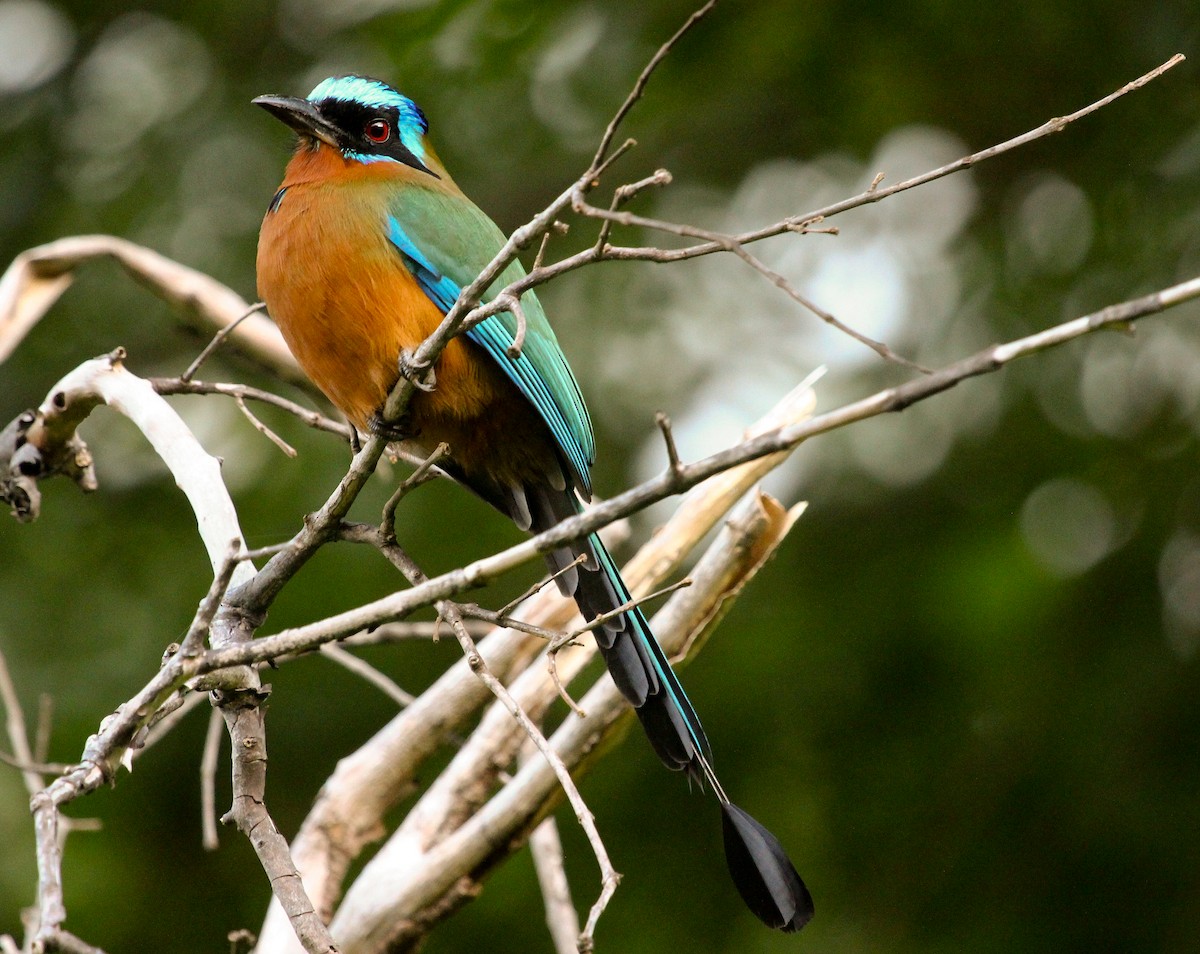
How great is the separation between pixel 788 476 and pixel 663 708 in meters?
3.19

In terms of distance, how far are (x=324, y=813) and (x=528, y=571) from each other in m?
2.33

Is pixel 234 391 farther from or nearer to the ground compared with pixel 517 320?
nearer to the ground

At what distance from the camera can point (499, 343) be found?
9.94 ft

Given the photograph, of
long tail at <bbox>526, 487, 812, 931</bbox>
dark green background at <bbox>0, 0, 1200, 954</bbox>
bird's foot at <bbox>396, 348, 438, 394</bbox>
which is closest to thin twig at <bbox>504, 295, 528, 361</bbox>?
bird's foot at <bbox>396, 348, 438, 394</bbox>

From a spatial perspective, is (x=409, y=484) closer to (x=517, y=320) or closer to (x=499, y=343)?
(x=517, y=320)

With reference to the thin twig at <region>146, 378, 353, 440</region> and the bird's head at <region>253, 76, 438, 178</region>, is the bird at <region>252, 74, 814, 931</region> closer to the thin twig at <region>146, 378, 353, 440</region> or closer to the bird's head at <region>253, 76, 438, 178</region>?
the bird's head at <region>253, 76, 438, 178</region>

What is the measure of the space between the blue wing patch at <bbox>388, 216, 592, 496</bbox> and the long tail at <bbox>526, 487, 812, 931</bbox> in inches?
7.8

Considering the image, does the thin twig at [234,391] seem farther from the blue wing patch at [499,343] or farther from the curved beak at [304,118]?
the curved beak at [304,118]

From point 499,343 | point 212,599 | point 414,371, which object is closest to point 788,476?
point 499,343

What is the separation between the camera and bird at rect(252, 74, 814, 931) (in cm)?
284

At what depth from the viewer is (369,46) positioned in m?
5.75

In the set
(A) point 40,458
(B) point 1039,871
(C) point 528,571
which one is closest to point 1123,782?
(B) point 1039,871

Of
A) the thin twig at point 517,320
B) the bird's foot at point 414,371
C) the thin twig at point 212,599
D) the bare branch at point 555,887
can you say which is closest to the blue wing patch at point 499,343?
the bird's foot at point 414,371

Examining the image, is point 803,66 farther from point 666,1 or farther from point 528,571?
point 528,571
